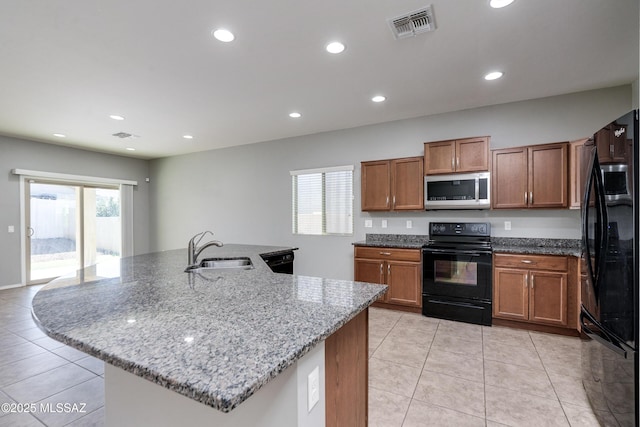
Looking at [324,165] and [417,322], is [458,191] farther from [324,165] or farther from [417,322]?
[324,165]

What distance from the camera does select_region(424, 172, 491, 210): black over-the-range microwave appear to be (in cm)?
366

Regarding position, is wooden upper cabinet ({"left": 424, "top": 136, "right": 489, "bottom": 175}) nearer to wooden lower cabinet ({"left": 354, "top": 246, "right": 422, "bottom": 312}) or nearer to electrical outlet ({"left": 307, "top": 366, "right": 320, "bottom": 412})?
wooden lower cabinet ({"left": 354, "top": 246, "right": 422, "bottom": 312})

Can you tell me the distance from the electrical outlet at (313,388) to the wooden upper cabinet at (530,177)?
344cm

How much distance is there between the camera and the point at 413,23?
2.21 metres

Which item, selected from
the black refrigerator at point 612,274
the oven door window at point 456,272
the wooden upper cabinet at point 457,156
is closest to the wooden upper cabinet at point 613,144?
the black refrigerator at point 612,274

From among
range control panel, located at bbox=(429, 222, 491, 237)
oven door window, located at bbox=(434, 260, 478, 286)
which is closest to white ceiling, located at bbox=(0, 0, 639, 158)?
range control panel, located at bbox=(429, 222, 491, 237)

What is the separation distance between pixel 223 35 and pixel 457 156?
296 centimetres

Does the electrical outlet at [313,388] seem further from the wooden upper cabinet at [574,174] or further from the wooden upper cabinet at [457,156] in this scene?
the wooden upper cabinet at [574,174]

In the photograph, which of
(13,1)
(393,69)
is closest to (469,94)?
(393,69)

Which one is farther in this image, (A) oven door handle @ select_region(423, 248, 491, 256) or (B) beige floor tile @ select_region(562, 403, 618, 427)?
(A) oven door handle @ select_region(423, 248, 491, 256)

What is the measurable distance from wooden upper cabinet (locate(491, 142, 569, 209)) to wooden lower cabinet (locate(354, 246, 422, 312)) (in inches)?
48.6

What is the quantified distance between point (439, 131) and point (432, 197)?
0.98m

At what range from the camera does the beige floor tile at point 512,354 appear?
8.69 ft

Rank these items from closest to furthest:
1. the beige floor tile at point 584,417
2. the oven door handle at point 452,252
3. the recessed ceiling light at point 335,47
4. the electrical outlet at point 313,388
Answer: the electrical outlet at point 313,388 < the beige floor tile at point 584,417 < the recessed ceiling light at point 335,47 < the oven door handle at point 452,252
